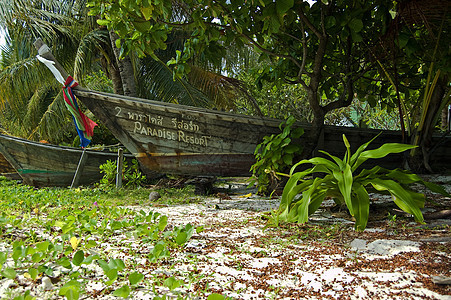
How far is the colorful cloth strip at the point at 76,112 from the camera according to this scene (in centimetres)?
516

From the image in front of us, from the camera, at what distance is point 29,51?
9445 mm

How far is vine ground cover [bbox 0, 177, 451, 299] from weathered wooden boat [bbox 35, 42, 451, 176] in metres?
2.28

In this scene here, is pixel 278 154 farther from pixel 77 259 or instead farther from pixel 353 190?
pixel 77 259

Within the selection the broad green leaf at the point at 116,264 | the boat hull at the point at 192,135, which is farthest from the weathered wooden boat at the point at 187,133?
the broad green leaf at the point at 116,264

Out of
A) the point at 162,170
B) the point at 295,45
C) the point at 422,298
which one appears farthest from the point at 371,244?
the point at 162,170

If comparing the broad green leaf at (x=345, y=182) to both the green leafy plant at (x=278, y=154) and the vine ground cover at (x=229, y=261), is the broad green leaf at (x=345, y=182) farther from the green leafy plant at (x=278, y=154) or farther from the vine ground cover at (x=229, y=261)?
the green leafy plant at (x=278, y=154)

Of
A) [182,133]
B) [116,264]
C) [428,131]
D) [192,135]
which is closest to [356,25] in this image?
[428,131]

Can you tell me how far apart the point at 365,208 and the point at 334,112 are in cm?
806

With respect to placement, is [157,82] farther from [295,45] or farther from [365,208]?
[365,208]

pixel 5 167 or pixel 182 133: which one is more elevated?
pixel 182 133

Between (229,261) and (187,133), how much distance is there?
3474mm

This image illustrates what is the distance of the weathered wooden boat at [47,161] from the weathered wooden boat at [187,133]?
6.70 feet

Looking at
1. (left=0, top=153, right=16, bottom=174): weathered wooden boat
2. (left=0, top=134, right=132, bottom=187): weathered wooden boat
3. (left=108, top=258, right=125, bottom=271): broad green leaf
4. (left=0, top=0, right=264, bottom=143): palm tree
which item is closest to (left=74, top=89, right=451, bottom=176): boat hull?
(left=0, top=134, right=132, bottom=187): weathered wooden boat

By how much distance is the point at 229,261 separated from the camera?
189 cm
